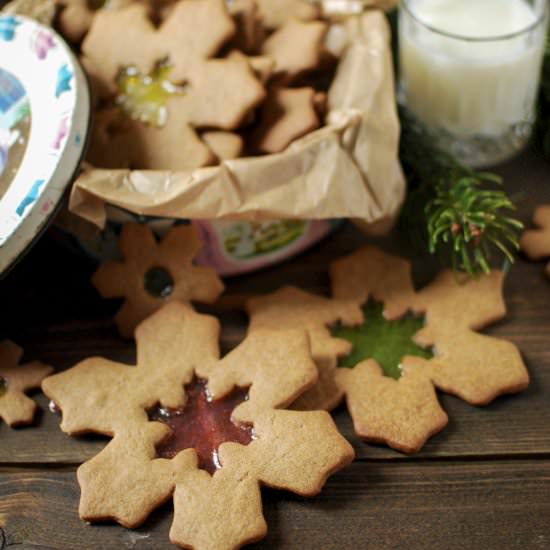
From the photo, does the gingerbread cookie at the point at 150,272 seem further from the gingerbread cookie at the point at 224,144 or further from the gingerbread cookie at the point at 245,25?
the gingerbread cookie at the point at 245,25

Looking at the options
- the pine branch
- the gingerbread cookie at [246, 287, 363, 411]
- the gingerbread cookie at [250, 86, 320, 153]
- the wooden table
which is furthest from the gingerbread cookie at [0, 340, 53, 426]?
the pine branch

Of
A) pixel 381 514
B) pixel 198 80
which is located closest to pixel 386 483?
pixel 381 514

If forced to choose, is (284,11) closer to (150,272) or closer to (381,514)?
(150,272)

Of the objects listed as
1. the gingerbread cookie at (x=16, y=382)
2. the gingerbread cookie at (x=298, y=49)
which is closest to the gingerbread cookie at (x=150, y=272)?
the gingerbread cookie at (x=16, y=382)

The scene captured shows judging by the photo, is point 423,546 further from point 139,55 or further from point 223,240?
point 139,55

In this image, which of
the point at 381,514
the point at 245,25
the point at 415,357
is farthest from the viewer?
the point at 245,25

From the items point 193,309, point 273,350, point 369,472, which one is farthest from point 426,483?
point 193,309

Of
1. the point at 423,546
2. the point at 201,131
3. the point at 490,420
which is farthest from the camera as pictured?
the point at 201,131
